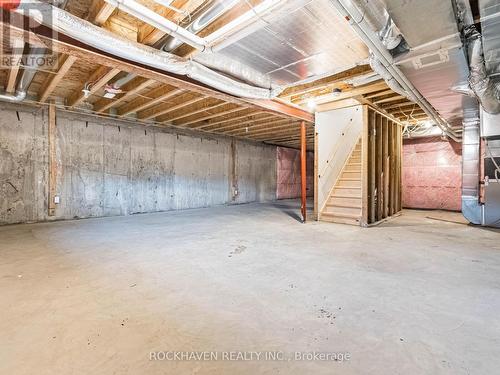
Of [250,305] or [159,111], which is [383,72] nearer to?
[250,305]

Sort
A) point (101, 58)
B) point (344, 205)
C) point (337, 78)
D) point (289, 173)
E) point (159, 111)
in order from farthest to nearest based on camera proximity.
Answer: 1. point (289, 173)
2. point (159, 111)
3. point (344, 205)
4. point (337, 78)
5. point (101, 58)

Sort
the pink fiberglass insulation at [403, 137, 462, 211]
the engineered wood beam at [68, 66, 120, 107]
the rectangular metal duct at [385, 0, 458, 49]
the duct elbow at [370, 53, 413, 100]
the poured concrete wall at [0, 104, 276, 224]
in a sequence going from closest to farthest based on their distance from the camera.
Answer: the rectangular metal duct at [385, 0, 458, 49] → the duct elbow at [370, 53, 413, 100] → the engineered wood beam at [68, 66, 120, 107] → the poured concrete wall at [0, 104, 276, 224] → the pink fiberglass insulation at [403, 137, 462, 211]

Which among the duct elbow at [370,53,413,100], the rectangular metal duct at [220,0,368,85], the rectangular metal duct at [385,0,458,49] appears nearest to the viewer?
the rectangular metal duct at [385,0,458,49]

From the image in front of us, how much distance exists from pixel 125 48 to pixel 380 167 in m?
4.81

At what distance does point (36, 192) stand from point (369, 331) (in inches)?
238

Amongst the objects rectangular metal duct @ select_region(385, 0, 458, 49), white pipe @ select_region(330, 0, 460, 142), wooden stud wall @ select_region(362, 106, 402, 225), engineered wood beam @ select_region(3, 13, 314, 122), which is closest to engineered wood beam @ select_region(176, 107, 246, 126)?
engineered wood beam @ select_region(3, 13, 314, 122)

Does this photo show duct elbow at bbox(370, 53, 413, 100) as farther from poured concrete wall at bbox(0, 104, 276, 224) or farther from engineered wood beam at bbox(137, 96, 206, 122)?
poured concrete wall at bbox(0, 104, 276, 224)

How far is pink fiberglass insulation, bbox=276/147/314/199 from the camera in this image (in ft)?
34.1

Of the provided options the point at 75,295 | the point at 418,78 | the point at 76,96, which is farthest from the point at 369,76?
the point at 76,96

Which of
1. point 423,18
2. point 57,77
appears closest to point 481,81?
point 423,18

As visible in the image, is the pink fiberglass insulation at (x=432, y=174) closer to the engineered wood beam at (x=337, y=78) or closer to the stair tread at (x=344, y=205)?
the stair tread at (x=344, y=205)

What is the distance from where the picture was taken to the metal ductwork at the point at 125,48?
1.75 metres

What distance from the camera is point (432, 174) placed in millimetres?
6945

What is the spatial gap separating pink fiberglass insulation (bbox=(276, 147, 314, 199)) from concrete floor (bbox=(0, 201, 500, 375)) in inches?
279
